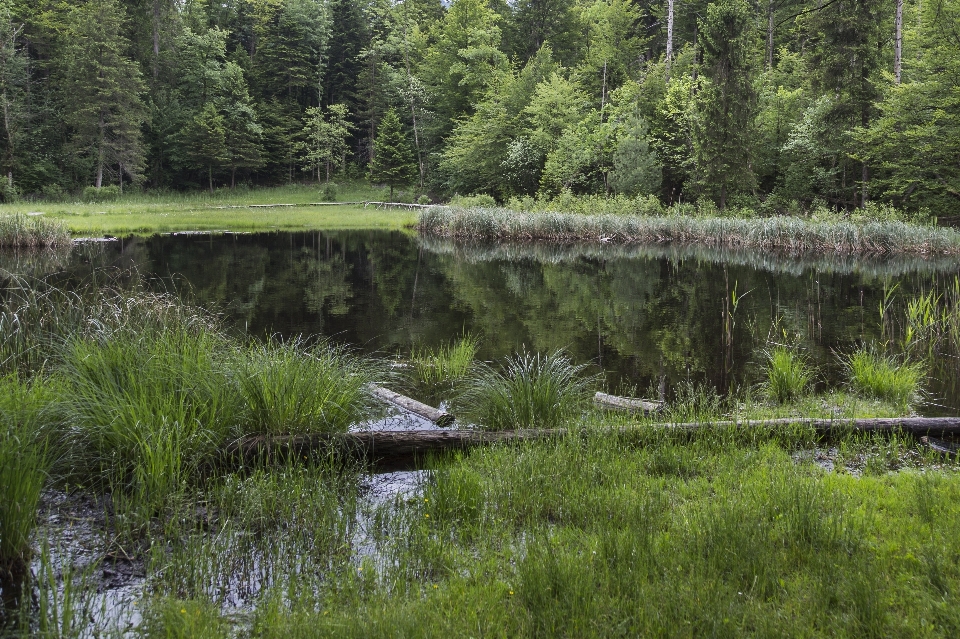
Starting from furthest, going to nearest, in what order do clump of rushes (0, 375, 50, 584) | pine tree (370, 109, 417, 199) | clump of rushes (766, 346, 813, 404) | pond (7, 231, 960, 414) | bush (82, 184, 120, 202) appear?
1. pine tree (370, 109, 417, 199)
2. bush (82, 184, 120, 202)
3. pond (7, 231, 960, 414)
4. clump of rushes (766, 346, 813, 404)
5. clump of rushes (0, 375, 50, 584)

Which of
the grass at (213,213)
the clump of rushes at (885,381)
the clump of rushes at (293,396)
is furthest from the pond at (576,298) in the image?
the grass at (213,213)

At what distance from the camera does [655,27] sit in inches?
2004

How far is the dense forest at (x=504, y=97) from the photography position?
29156 mm

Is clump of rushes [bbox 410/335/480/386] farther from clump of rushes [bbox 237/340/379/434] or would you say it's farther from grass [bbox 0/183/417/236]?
grass [bbox 0/183/417/236]

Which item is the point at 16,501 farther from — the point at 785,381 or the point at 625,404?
the point at 785,381

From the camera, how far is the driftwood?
15.2 ft

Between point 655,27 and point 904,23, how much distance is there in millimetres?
19460

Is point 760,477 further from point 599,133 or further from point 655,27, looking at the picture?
point 655,27

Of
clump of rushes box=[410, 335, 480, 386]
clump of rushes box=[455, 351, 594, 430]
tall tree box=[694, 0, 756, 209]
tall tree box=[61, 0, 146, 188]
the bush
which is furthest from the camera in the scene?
tall tree box=[61, 0, 146, 188]

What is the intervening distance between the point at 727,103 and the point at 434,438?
29642 mm

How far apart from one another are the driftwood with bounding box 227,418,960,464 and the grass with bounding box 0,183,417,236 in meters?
22.4

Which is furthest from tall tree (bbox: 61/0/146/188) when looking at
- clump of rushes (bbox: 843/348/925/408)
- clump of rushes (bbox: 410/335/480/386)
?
clump of rushes (bbox: 843/348/925/408)

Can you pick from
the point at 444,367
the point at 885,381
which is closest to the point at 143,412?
the point at 444,367

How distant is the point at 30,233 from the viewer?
1970cm
